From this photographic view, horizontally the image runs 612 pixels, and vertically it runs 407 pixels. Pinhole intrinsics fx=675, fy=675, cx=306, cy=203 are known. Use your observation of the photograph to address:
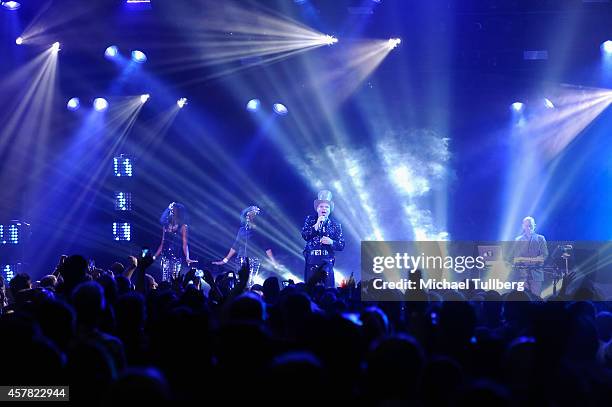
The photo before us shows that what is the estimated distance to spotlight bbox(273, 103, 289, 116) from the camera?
659 inches

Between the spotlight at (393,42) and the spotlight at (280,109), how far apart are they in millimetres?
3490

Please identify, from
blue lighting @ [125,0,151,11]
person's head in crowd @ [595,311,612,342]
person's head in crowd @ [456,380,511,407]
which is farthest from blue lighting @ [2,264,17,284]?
person's head in crowd @ [456,380,511,407]

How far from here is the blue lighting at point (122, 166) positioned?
55.9ft

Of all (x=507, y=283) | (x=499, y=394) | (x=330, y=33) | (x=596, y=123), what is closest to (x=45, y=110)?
(x=330, y=33)

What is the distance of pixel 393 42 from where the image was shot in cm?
1423

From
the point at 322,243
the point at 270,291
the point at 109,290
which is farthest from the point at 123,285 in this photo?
the point at 322,243

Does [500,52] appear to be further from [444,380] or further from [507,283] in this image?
[444,380]

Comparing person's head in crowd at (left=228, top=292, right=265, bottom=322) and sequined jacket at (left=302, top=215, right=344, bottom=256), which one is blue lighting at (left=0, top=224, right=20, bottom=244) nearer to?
sequined jacket at (left=302, top=215, right=344, bottom=256)

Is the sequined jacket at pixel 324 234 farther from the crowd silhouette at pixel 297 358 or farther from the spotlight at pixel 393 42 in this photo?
the crowd silhouette at pixel 297 358

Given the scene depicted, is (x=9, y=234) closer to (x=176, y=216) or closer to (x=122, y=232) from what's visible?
(x=122, y=232)

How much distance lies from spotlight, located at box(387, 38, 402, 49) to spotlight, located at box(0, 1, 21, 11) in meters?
7.51

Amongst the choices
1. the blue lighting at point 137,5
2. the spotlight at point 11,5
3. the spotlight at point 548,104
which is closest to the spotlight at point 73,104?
the spotlight at point 11,5

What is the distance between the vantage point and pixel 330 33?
13867mm

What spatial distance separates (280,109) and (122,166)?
4.25 m
